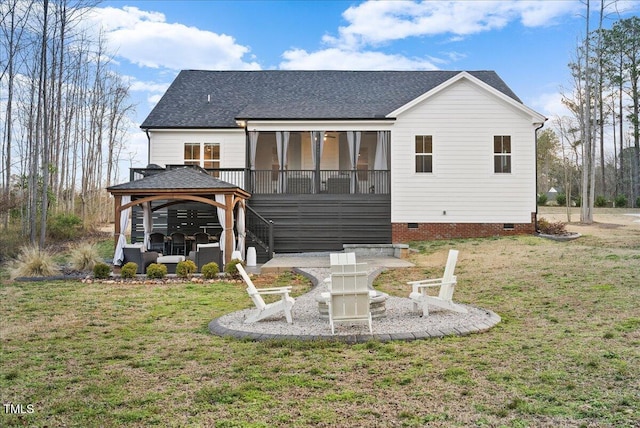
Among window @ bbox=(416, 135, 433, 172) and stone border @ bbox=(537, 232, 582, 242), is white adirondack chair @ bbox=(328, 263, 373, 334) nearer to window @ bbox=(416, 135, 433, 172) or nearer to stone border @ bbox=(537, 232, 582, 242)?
window @ bbox=(416, 135, 433, 172)

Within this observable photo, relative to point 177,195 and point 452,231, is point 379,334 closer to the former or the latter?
point 177,195

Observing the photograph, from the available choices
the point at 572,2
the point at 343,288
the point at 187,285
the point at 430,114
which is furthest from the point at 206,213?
the point at 572,2

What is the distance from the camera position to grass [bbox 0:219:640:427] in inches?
153

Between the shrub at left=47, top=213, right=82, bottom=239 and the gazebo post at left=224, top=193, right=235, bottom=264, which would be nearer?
the gazebo post at left=224, top=193, right=235, bottom=264

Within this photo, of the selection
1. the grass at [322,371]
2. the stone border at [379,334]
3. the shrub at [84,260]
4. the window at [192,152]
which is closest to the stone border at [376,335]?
the stone border at [379,334]

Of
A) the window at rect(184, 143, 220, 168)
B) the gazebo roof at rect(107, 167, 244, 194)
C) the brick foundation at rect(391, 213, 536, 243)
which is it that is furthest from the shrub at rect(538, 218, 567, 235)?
the window at rect(184, 143, 220, 168)

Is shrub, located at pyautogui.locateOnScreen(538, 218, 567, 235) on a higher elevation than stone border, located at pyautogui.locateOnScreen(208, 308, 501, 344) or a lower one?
higher

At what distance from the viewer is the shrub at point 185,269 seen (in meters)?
12.8

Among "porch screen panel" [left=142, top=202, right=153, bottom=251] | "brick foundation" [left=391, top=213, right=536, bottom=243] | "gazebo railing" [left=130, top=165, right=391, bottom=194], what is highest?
"gazebo railing" [left=130, top=165, right=391, bottom=194]

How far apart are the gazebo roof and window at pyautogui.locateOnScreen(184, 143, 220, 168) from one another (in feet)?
15.6

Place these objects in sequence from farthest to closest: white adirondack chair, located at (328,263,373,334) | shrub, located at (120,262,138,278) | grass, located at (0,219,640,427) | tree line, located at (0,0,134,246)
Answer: tree line, located at (0,0,134,246), shrub, located at (120,262,138,278), white adirondack chair, located at (328,263,373,334), grass, located at (0,219,640,427)

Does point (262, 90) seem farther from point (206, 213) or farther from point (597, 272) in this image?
point (597, 272)

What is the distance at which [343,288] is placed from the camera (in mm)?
6633

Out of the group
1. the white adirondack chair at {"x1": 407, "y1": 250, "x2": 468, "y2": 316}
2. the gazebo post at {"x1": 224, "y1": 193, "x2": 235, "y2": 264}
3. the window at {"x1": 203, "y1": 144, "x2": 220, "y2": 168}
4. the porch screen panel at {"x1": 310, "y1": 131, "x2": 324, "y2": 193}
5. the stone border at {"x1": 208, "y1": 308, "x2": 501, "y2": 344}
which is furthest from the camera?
the window at {"x1": 203, "y1": 144, "x2": 220, "y2": 168}
